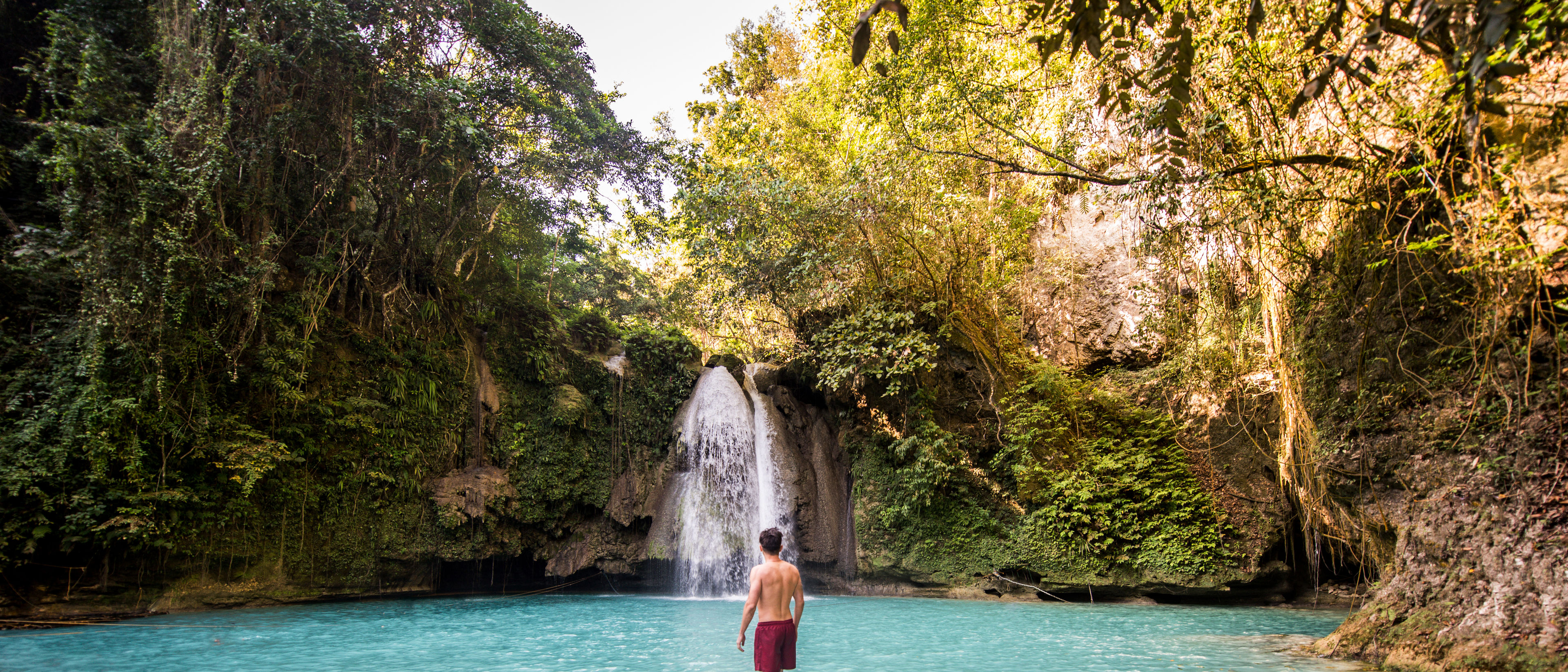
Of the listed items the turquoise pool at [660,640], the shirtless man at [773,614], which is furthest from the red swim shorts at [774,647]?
the turquoise pool at [660,640]

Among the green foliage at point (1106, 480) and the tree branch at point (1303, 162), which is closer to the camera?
the tree branch at point (1303, 162)

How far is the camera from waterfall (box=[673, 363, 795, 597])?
10.7 m

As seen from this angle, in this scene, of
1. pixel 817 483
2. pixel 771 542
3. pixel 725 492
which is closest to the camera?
pixel 771 542

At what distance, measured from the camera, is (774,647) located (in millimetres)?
3791

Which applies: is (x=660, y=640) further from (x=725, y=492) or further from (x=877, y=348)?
(x=877, y=348)

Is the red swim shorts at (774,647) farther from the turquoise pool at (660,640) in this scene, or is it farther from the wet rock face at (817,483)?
the wet rock face at (817,483)

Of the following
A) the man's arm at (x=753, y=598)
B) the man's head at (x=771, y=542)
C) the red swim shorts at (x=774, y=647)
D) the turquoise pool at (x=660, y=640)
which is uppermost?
the man's head at (x=771, y=542)

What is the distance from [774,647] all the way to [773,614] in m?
0.17

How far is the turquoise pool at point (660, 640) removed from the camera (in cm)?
514

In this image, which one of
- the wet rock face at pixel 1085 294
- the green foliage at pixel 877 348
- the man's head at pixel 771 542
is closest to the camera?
the man's head at pixel 771 542

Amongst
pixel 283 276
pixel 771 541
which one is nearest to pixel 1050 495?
pixel 771 541

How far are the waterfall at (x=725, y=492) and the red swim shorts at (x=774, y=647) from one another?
6989 millimetres

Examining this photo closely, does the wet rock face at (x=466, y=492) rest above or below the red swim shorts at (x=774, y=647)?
above

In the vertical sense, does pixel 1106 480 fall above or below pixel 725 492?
above
